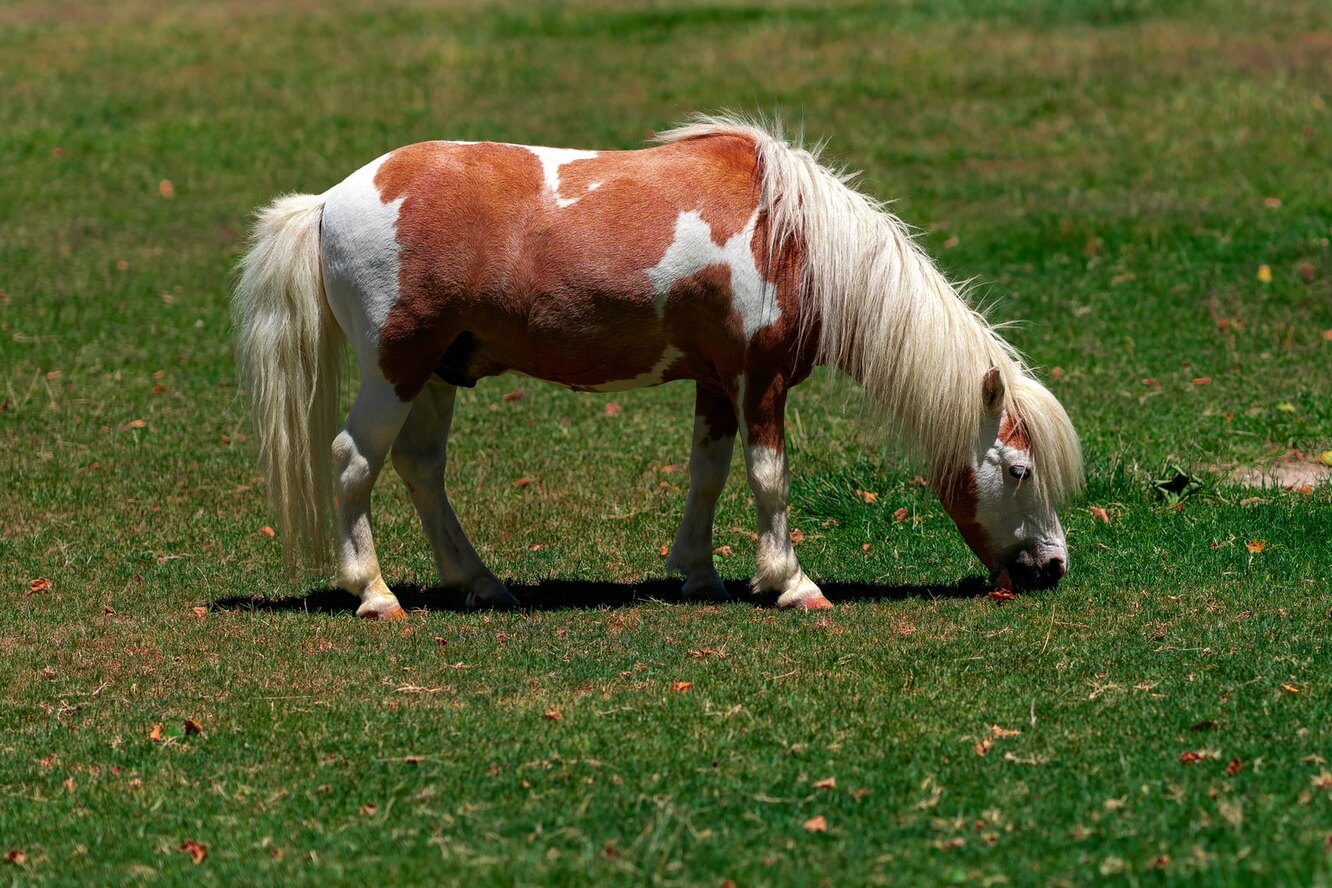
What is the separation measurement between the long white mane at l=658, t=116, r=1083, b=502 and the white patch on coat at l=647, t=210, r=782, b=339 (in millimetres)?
129

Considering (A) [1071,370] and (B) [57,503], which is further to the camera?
(A) [1071,370]

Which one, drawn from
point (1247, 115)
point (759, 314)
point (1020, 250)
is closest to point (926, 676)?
point (759, 314)

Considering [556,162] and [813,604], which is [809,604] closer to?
[813,604]

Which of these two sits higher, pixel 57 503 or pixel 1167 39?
pixel 1167 39

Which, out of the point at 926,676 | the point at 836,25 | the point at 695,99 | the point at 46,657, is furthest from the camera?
the point at 836,25

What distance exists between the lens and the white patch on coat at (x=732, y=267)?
7.02 m

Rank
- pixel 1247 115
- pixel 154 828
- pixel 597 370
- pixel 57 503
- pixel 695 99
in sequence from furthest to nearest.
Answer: pixel 695 99, pixel 1247 115, pixel 57 503, pixel 597 370, pixel 154 828

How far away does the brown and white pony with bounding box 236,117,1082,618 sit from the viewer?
7.04m

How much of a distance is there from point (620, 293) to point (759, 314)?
60cm

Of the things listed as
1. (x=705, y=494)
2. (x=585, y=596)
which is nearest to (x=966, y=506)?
(x=705, y=494)

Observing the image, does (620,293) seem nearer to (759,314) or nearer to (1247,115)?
(759,314)

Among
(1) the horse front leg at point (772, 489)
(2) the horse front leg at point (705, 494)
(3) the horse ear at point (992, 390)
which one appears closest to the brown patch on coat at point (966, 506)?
(3) the horse ear at point (992, 390)

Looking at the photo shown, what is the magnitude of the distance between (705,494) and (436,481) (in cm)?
124

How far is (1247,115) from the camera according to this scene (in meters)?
17.5
